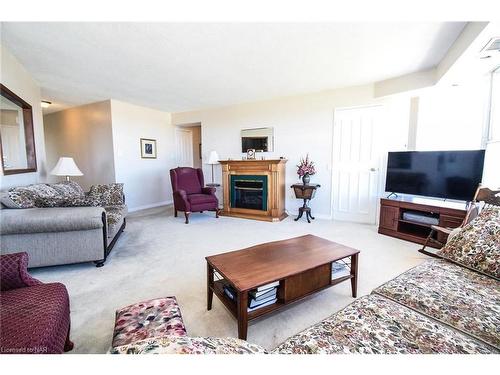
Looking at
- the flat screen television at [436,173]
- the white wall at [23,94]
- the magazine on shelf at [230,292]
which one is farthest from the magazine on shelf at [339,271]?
the white wall at [23,94]

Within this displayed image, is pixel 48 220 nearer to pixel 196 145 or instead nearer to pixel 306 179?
pixel 306 179

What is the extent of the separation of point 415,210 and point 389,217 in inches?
13.0

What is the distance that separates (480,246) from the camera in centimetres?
143

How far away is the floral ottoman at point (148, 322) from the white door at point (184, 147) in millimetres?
5221

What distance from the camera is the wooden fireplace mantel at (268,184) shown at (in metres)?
4.29

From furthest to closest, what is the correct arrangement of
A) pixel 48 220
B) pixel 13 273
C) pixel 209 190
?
pixel 209 190
pixel 48 220
pixel 13 273

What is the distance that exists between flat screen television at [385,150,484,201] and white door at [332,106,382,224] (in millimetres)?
442

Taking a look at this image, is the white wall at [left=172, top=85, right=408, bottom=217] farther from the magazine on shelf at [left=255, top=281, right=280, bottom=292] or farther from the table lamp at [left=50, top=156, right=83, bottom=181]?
the magazine on shelf at [left=255, top=281, right=280, bottom=292]

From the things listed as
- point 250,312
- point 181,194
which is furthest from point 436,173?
point 181,194

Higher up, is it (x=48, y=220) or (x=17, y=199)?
Result: (x=17, y=199)

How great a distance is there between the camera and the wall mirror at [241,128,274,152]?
4.70m

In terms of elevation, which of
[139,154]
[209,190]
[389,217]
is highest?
[139,154]
